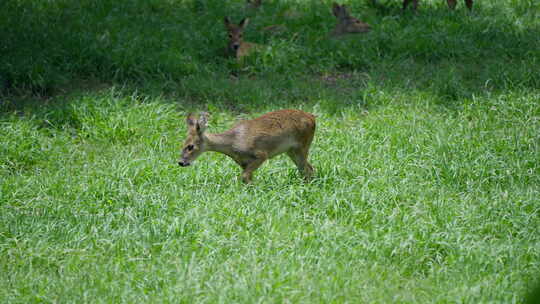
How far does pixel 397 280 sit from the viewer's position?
4.40 metres

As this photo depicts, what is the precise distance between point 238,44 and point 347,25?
1968 millimetres

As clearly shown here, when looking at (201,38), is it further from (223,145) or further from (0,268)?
(0,268)

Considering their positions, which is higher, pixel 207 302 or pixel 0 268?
pixel 207 302

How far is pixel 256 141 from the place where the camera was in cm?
610

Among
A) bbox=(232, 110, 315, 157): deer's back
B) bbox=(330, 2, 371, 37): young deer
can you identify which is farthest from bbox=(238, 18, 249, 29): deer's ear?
bbox=(232, 110, 315, 157): deer's back

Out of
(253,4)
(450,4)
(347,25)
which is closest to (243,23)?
(347,25)

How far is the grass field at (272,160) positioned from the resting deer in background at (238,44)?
15 centimetres

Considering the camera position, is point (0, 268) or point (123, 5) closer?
point (0, 268)

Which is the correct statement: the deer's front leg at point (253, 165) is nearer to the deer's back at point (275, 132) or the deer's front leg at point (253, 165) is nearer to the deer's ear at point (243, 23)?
the deer's back at point (275, 132)

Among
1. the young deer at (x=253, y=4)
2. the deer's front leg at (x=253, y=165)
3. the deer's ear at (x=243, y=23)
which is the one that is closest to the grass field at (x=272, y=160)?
the deer's front leg at (x=253, y=165)

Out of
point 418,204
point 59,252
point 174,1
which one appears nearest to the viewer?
point 59,252

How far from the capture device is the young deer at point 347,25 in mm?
10391

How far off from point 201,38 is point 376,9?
356 centimetres

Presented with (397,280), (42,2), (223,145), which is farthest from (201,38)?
(397,280)
